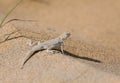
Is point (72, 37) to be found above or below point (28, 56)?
above

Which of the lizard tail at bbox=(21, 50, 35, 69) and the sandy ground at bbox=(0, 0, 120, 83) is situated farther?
the lizard tail at bbox=(21, 50, 35, 69)

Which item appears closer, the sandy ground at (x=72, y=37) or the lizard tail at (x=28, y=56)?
the sandy ground at (x=72, y=37)

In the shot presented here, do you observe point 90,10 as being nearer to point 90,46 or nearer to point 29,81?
point 90,46

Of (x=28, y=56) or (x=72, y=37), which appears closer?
(x=28, y=56)

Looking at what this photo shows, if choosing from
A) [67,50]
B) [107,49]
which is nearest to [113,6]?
[107,49]

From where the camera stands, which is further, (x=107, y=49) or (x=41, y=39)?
(x=107, y=49)

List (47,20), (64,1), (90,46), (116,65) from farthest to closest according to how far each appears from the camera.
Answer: (64,1) → (47,20) → (90,46) → (116,65)

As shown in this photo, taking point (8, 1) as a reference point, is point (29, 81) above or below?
below

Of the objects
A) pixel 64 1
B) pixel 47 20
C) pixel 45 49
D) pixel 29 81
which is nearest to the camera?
pixel 29 81
